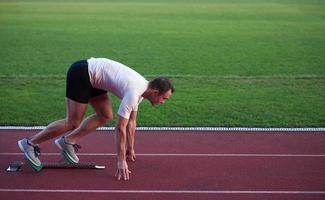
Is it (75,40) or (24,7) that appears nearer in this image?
(75,40)

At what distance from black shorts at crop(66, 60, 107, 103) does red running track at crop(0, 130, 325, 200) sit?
983mm

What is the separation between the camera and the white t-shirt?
21.0ft

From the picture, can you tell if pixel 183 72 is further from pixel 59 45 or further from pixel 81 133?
pixel 81 133

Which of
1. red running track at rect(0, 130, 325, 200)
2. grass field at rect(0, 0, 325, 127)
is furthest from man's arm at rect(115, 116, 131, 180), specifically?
grass field at rect(0, 0, 325, 127)

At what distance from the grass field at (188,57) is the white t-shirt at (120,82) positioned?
9.85 feet

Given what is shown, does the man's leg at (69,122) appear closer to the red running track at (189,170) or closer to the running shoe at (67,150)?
the running shoe at (67,150)

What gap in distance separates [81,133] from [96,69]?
2.91 ft

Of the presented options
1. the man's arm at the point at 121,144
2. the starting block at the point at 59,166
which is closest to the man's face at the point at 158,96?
the man's arm at the point at 121,144

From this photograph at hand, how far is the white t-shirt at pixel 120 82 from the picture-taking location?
21.0ft

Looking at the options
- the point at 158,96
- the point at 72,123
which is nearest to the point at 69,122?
the point at 72,123

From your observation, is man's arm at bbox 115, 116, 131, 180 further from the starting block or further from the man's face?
the starting block

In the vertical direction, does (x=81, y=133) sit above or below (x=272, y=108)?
above

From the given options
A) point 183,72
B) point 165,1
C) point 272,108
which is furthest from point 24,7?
point 272,108

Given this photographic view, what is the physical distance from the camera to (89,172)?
7082 millimetres
